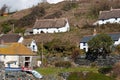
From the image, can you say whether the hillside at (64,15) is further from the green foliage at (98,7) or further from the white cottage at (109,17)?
the white cottage at (109,17)

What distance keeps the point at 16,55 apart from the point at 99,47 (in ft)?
36.6

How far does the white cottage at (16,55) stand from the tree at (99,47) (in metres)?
8.15

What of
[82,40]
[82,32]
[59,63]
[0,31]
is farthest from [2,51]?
[0,31]

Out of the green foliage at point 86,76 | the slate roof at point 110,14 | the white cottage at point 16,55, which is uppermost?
the slate roof at point 110,14

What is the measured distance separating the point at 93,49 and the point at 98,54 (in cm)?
100

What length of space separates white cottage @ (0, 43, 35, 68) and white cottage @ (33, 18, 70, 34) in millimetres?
29280

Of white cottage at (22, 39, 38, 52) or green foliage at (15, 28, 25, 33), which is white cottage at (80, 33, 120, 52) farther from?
green foliage at (15, 28, 25, 33)

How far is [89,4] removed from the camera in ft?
330

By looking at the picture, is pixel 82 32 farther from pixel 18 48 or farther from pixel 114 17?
pixel 18 48

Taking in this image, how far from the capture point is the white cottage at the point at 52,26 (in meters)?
82.1

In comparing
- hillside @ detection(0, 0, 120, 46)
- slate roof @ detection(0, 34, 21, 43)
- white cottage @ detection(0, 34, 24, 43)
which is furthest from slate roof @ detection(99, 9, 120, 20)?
slate roof @ detection(0, 34, 21, 43)

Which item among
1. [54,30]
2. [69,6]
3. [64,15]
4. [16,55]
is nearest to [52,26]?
[54,30]

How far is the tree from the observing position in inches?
2044

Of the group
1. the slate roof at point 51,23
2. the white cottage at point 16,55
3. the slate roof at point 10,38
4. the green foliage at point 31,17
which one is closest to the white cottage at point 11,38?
the slate roof at point 10,38
